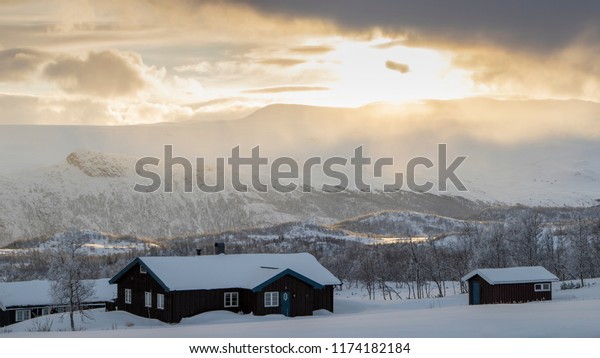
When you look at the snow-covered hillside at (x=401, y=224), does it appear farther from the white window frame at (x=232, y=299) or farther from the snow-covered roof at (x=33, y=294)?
the white window frame at (x=232, y=299)

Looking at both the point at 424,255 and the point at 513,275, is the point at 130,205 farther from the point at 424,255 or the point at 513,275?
the point at 513,275

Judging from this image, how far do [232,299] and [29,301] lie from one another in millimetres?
12554

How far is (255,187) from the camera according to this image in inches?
6432

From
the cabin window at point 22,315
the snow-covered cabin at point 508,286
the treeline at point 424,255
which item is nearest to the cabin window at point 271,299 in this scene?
the snow-covered cabin at point 508,286

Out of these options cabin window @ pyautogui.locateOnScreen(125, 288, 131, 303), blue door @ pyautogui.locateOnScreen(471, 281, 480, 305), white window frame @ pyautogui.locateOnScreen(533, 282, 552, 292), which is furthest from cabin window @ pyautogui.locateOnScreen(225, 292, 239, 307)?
white window frame @ pyautogui.locateOnScreen(533, 282, 552, 292)

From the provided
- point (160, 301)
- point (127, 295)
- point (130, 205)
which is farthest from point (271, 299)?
point (130, 205)

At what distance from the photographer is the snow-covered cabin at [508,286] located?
43125mm

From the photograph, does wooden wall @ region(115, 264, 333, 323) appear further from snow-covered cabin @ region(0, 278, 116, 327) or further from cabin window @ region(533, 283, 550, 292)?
cabin window @ region(533, 283, 550, 292)

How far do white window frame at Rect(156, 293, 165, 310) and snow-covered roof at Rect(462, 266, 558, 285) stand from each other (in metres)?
15.0

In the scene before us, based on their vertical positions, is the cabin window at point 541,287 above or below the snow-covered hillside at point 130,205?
below

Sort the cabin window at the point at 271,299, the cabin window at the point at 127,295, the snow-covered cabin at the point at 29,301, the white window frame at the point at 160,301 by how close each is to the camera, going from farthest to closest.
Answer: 1. the snow-covered cabin at the point at 29,301
2. the cabin window at the point at 127,295
3. the cabin window at the point at 271,299
4. the white window frame at the point at 160,301

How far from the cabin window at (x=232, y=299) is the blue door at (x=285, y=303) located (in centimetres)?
219

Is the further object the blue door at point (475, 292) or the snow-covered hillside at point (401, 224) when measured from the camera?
the snow-covered hillside at point (401, 224)

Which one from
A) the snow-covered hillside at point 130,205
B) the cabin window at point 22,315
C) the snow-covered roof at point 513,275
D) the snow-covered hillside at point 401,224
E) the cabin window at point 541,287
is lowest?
the cabin window at point 22,315
